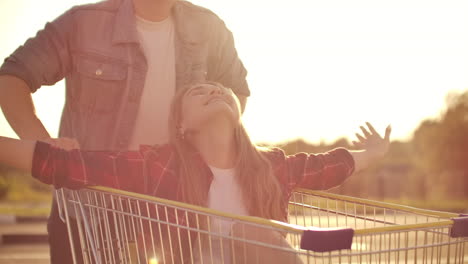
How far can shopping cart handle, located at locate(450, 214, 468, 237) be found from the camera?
2.96 m

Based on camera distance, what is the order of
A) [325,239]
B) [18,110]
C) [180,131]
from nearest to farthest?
[325,239], [18,110], [180,131]

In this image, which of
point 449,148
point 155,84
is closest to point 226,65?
point 155,84

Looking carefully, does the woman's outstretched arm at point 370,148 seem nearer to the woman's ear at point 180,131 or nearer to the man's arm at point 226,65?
the man's arm at point 226,65

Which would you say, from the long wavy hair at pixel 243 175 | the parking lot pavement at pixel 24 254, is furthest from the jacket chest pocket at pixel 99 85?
the parking lot pavement at pixel 24 254

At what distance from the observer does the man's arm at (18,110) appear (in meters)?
3.32

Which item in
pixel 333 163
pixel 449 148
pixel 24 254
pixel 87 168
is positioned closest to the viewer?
pixel 87 168

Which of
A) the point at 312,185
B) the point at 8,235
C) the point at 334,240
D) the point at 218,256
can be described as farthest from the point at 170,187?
the point at 8,235

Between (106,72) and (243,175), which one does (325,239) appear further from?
(106,72)

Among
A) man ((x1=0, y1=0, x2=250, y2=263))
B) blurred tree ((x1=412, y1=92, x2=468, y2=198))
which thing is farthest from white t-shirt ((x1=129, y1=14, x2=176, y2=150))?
blurred tree ((x1=412, y1=92, x2=468, y2=198))

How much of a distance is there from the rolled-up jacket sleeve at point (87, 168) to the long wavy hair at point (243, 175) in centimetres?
20

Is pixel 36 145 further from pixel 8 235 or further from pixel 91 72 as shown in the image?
pixel 8 235

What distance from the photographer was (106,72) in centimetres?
351

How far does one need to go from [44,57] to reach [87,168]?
0.60 meters

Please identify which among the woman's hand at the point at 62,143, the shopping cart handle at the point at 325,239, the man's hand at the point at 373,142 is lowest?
the shopping cart handle at the point at 325,239
